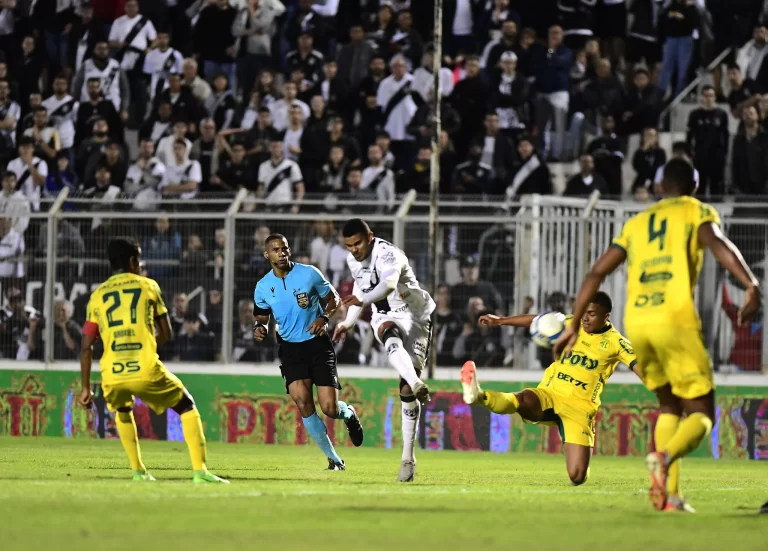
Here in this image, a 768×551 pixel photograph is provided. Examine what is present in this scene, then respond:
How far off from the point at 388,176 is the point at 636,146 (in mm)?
3492

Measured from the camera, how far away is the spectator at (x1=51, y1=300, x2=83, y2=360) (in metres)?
17.8

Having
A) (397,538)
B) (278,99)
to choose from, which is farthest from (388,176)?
(397,538)

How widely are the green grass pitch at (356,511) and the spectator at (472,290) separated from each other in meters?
3.98

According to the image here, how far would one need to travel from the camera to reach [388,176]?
19891mm

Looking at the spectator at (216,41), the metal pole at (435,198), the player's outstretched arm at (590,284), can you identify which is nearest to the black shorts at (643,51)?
the metal pole at (435,198)

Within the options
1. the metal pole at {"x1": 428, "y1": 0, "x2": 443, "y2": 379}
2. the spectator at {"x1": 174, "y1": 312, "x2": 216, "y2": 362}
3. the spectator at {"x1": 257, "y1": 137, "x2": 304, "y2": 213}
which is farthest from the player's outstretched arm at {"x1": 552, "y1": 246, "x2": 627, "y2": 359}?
the spectator at {"x1": 257, "y1": 137, "x2": 304, "y2": 213}

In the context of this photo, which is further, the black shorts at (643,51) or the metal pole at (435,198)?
the black shorts at (643,51)

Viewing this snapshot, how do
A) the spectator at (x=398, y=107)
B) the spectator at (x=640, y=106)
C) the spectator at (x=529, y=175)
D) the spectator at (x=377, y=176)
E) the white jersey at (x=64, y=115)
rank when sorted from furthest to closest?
the white jersey at (x=64, y=115) → the spectator at (x=398, y=107) → the spectator at (x=640, y=106) → the spectator at (x=377, y=176) → the spectator at (x=529, y=175)

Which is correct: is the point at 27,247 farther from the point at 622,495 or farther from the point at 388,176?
the point at 622,495

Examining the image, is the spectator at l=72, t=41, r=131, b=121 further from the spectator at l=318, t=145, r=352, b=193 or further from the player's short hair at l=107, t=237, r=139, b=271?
the player's short hair at l=107, t=237, r=139, b=271

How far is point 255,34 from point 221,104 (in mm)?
1694

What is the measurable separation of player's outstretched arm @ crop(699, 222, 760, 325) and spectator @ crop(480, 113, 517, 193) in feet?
38.5

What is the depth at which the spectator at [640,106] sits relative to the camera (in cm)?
2067

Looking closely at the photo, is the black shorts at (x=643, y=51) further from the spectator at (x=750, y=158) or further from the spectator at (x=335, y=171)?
the spectator at (x=335, y=171)
